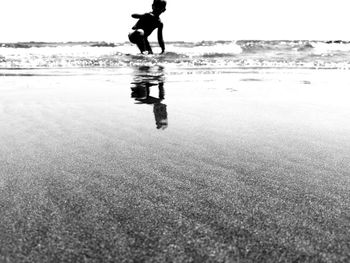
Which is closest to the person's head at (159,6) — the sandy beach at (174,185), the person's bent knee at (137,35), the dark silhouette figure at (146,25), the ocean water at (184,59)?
the dark silhouette figure at (146,25)

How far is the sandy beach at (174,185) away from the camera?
88 cm

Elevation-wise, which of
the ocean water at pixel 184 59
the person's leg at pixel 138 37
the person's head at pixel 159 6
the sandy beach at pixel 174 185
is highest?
the person's head at pixel 159 6

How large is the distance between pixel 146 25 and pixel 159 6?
0.78 metres

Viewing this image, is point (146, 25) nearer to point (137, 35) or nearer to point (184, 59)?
point (137, 35)

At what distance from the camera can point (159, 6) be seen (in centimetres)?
1107

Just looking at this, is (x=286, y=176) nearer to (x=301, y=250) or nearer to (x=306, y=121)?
(x=301, y=250)

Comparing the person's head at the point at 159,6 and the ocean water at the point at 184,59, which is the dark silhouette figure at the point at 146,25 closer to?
the person's head at the point at 159,6

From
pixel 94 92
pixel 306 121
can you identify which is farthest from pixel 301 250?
pixel 94 92

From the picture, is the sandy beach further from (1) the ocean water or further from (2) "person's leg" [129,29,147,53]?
(2) "person's leg" [129,29,147,53]

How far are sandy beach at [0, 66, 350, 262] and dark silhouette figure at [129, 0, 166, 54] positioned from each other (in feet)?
30.1

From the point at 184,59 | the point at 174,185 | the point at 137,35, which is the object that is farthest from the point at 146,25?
the point at 174,185

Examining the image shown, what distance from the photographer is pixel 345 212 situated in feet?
3.55

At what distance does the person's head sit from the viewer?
11008mm

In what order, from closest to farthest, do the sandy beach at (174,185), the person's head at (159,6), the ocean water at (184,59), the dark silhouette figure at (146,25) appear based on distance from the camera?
the sandy beach at (174,185) → the ocean water at (184,59) → the person's head at (159,6) → the dark silhouette figure at (146,25)
